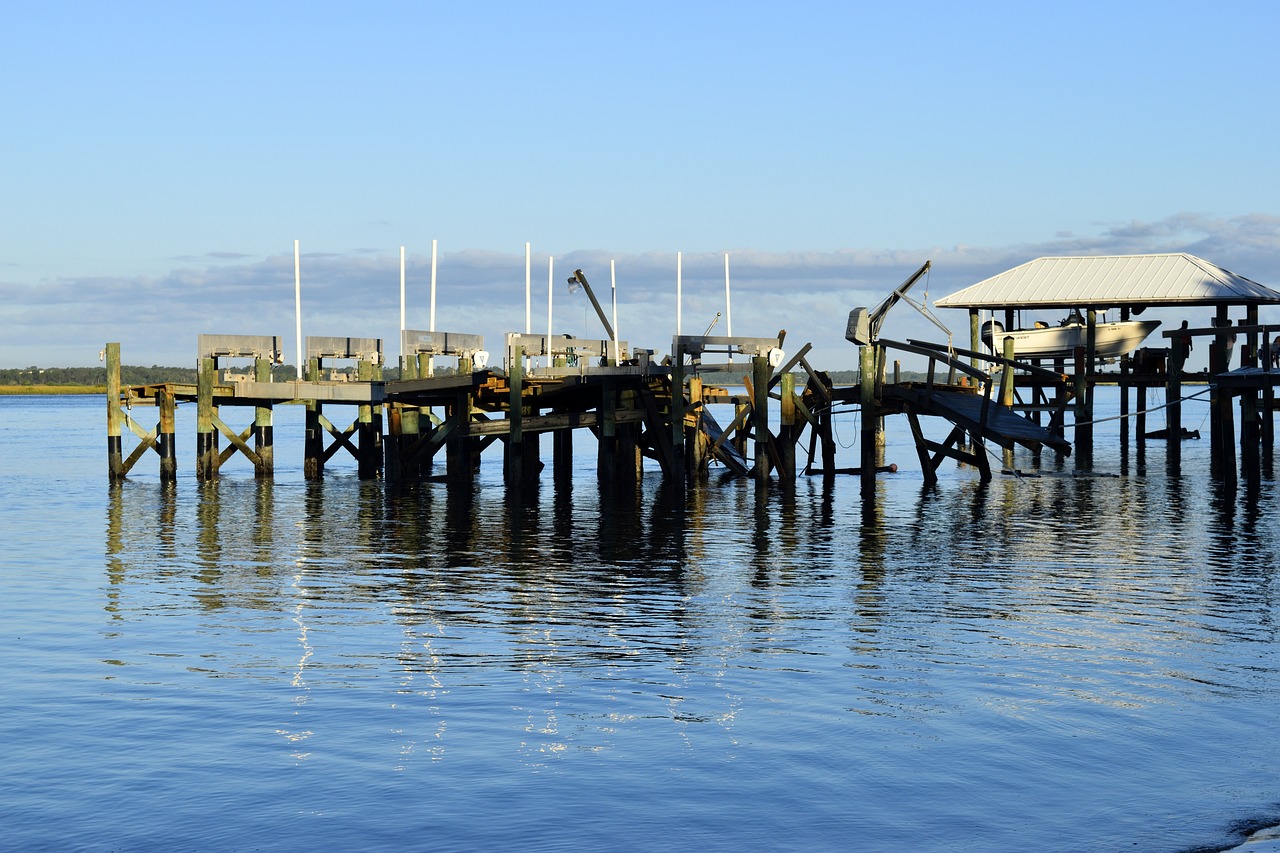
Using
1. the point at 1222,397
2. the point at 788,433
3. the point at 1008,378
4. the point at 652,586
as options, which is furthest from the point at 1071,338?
the point at 652,586

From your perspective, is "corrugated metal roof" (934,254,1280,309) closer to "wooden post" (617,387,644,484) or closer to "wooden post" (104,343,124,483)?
"wooden post" (617,387,644,484)

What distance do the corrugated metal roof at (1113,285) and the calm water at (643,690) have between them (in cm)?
1885

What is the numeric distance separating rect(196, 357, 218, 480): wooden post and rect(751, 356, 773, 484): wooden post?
1440 cm

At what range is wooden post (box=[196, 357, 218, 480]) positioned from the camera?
133 ft

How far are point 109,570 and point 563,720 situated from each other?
13.4m

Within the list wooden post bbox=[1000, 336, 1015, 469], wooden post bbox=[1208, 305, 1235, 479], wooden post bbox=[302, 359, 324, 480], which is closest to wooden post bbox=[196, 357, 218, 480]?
wooden post bbox=[302, 359, 324, 480]

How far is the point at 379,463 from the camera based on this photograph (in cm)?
4672

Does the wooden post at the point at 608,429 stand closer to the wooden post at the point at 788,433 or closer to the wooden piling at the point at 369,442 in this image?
the wooden post at the point at 788,433

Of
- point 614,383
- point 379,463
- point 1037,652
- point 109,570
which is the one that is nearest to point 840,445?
point 379,463

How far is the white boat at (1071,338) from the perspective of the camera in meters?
49.0

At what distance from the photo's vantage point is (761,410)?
37219 millimetres

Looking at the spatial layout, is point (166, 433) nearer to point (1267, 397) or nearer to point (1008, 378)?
point (1008, 378)

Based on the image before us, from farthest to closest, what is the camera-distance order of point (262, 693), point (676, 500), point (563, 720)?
point (676, 500)
point (262, 693)
point (563, 720)

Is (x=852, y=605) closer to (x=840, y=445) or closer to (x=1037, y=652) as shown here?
(x=1037, y=652)
